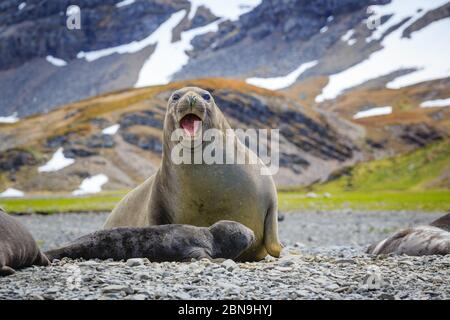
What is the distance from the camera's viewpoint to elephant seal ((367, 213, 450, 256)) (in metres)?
13.8

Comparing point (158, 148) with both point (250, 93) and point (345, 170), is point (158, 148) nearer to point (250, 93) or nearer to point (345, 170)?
point (250, 93)

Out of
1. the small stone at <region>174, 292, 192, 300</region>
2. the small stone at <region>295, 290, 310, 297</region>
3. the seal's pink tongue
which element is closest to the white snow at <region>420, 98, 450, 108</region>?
the seal's pink tongue

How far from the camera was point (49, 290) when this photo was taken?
808cm

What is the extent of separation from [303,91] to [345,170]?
397ft

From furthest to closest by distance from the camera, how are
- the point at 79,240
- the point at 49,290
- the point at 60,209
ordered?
the point at 60,209
the point at 79,240
the point at 49,290

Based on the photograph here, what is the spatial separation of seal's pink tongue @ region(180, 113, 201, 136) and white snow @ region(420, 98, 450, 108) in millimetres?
142760

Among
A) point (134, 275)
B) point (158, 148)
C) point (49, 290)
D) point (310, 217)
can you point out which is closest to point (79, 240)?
point (134, 275)

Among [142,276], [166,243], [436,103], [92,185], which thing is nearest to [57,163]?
[92,185]

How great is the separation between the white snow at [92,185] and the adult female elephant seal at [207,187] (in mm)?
77737

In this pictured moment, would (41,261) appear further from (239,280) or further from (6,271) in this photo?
(239,280)

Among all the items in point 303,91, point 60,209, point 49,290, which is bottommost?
point 303,91

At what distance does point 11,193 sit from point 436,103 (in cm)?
9765

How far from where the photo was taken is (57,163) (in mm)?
99562
